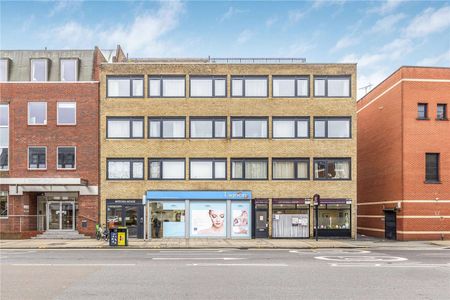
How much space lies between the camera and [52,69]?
3688cm

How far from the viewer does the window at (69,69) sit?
3653 cm

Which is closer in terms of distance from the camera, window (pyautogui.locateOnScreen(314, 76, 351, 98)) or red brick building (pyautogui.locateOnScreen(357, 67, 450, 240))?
red brick building (pyautogui.locateOnScreen(357, 67, 450, 240))

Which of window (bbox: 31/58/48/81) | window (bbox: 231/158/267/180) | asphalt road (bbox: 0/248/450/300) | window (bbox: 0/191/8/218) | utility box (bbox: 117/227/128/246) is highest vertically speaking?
window (bbox: 31/58/48/81)

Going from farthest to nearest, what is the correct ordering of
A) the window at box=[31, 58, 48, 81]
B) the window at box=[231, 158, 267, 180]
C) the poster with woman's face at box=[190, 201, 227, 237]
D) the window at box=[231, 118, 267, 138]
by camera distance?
the window at box=[31, 58, 48, 81], the window at box=[231, 118, 267, 138], the window at box=[231, 158, 267, 180], the poster with woman's face at box=[190, 201, 227, 237]

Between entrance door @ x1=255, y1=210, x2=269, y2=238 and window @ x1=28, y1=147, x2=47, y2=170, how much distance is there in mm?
15642

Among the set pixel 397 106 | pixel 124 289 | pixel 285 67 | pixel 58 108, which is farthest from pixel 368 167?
pixel 124 289

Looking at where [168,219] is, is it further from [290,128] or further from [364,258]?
[364,258]

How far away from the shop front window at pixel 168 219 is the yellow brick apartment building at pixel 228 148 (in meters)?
0.07

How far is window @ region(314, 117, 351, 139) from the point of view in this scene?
115 feet

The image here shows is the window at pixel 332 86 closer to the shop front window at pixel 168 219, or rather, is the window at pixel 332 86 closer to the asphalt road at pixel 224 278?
the shop front window at pixel 168 219

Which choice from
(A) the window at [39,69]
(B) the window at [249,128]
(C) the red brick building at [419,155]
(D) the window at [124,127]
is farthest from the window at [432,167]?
(A) the window at [39,69]

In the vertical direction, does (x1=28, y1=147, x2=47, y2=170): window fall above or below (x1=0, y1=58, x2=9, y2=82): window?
below

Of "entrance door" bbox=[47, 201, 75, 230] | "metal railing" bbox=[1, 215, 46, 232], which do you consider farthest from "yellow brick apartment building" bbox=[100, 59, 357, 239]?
"metal railing" bbox=[1, 215, 46, 232]

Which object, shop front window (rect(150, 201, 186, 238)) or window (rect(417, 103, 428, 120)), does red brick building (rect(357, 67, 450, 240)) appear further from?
shop front window (rect(150, 201, 186, 238))
